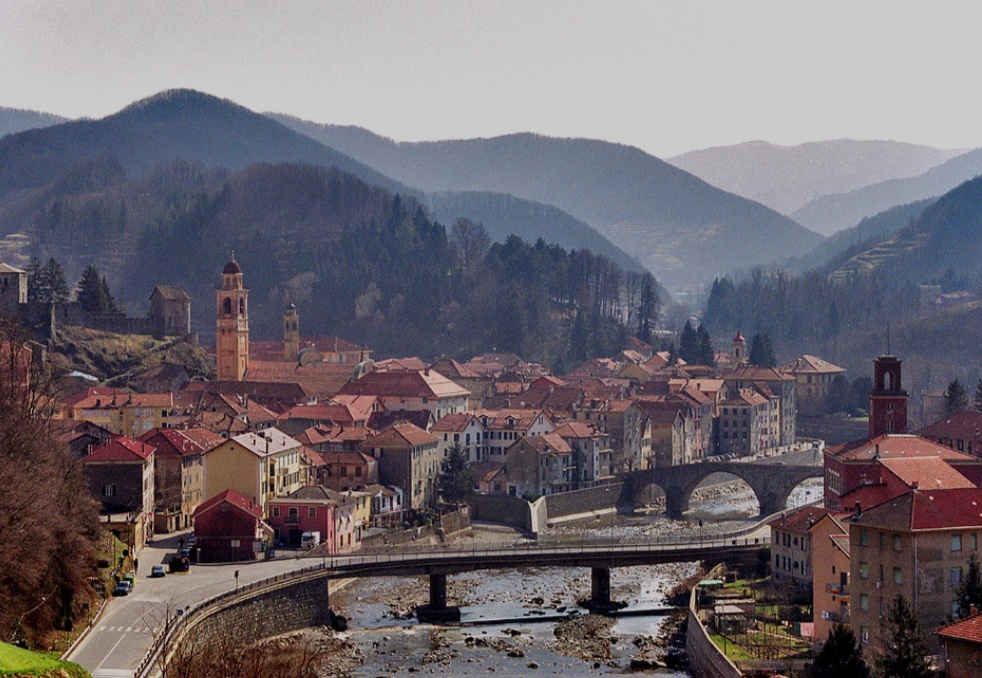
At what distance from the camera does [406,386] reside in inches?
4510

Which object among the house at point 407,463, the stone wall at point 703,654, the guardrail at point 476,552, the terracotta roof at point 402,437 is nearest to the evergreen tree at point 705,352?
the terracotta roof at point 402,437

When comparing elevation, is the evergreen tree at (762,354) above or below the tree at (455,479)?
above

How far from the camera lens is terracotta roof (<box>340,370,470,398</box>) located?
373 feet

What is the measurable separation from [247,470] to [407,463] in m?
14.5

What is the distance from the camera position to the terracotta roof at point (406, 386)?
114 m

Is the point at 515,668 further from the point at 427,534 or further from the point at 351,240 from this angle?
the point at 351,240

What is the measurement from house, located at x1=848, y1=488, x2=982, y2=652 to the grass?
29327mm

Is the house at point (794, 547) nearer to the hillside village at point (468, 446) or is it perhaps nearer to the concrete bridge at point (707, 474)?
the hillside village at point (468, 446)

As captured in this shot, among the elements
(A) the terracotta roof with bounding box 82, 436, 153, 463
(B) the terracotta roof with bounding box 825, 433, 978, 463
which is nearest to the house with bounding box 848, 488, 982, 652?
(B) the terracotta roof with bounding box 825, 433, 978, 463

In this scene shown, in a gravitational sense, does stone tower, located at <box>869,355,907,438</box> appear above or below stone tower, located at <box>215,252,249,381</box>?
below

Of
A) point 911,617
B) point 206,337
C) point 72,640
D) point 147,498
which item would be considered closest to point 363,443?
point 147,498

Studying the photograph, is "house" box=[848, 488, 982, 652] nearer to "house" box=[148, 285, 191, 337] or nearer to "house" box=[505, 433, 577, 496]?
"house" box=[505, 433, 577, 496]

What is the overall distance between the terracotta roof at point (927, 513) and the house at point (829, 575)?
4.54 meters

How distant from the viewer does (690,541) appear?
7419 cm
